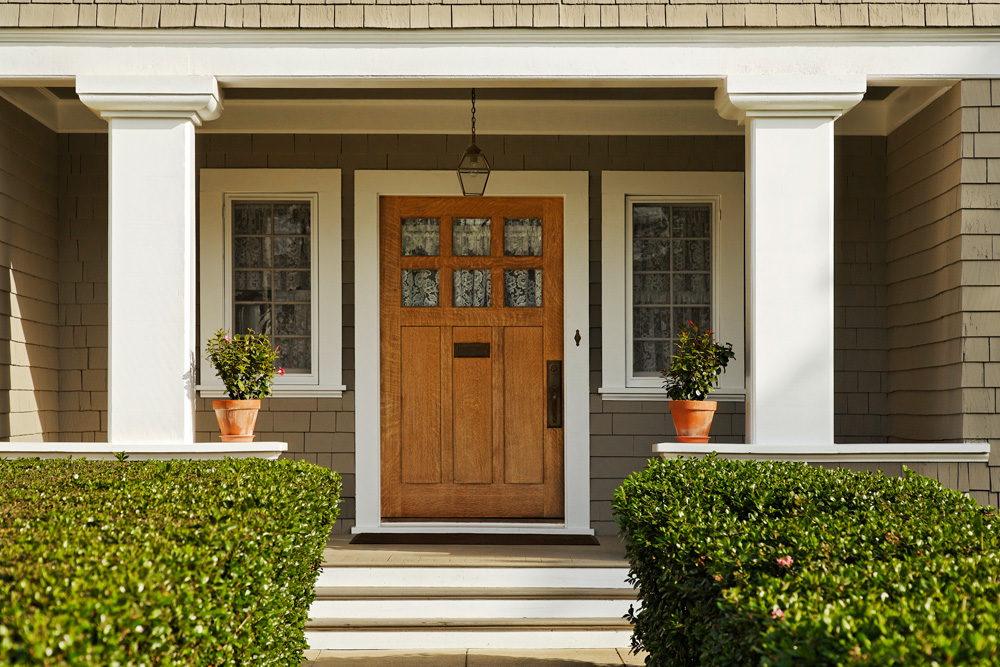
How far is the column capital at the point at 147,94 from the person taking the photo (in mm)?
4855

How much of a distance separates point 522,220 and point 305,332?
166 cm

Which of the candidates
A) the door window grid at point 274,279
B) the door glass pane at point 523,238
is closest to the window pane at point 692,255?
the door glass pane at point 523,238

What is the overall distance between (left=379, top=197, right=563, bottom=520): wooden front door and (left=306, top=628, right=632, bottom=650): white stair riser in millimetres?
1610

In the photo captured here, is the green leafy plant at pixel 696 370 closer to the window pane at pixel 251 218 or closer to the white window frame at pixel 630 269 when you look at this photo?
the white window frame at pixel 630 269

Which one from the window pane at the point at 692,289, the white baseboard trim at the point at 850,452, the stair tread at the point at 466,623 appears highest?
the window pane at the point at 692,289

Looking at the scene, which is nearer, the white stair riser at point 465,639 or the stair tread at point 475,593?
the white stair riser at point 465,639

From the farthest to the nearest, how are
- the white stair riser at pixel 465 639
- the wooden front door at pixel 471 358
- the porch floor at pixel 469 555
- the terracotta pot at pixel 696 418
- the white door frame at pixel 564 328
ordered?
the wooden front door at pixel 471 358
the white door frame at pixel 564 328
the terracotta pot at pixel 696 418
the porch floor at pixel 469 555
the white stair riser at pixel 465 639

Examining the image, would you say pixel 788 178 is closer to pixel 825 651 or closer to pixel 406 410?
pixel 406 410

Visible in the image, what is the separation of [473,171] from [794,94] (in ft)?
6.28

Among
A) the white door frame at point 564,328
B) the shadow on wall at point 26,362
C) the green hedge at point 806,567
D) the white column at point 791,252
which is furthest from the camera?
the white door frame at point 564,328

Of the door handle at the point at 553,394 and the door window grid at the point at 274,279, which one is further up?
the door window grid at the point at 274,279

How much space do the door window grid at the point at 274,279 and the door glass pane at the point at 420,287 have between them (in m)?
0.65

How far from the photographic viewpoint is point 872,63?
4.92 meters

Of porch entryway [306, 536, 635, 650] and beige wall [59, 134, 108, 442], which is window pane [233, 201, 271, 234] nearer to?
beige wall [59, 134, 108, 442]
